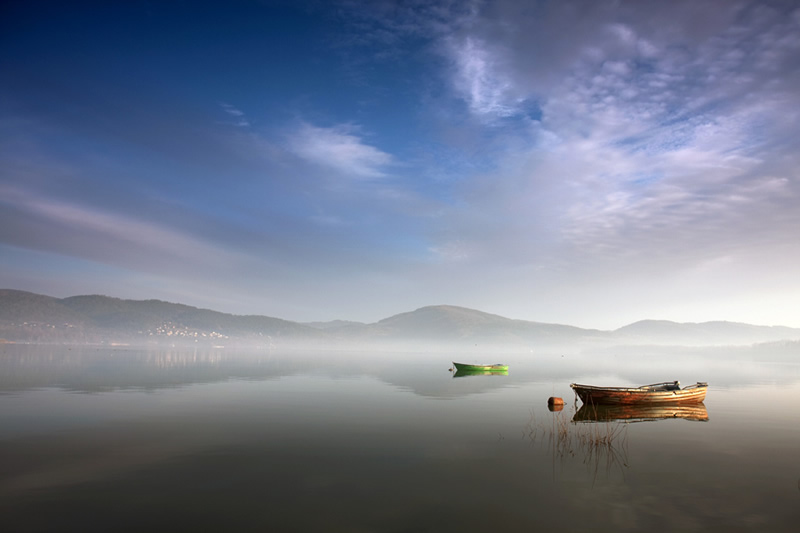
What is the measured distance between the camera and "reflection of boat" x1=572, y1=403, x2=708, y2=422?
3475cm

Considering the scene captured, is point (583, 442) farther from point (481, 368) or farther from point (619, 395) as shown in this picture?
point (481, 368)

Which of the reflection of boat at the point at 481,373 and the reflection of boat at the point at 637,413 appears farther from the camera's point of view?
the reflection of boat at the point at 481,373

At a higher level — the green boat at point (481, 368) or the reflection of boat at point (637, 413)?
the reflection of boat at point (637, 413)

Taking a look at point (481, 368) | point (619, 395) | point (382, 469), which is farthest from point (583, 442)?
point (481, 368)

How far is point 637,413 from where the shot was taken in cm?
3694

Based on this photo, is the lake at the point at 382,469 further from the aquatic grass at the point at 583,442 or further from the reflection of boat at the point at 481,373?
the reflection of boat at the point at 481,373

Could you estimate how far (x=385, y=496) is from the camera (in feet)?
51.7

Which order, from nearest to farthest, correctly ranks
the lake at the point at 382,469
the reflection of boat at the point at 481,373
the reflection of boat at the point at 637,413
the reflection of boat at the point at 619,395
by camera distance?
the lake at the point at 382,469, the reflection of boat at the point at 637,413, the reflection of boat at the point at 619,395, the reflection of boat at the point at 481,373

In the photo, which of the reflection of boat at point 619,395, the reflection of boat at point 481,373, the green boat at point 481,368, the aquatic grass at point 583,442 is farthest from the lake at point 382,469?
the green boat at point 481,368

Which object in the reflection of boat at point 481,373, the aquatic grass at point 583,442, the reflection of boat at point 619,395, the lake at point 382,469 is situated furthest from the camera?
the reflection of boat at point 481,373

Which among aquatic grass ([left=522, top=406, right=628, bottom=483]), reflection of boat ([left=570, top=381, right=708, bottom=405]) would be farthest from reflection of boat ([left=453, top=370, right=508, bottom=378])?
aquatic grass ([left=522, top=406, right=628, bottom=483])

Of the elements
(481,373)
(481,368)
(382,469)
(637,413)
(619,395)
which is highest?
(619,395)

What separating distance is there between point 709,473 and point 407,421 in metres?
17.9

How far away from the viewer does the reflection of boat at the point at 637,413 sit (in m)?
34.8
